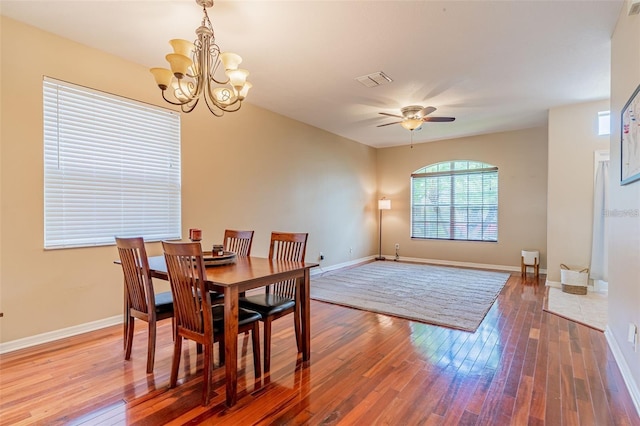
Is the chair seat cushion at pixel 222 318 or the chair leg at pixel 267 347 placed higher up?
the chair seat cushion at pixel 222 318

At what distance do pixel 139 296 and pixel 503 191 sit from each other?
659 centimetres

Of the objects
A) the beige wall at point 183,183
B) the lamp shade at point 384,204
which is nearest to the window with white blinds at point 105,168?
the beige wall at point 183,183

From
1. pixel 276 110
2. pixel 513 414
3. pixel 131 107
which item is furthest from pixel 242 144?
pixel 513 414

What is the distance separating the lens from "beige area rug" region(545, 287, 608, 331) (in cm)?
342

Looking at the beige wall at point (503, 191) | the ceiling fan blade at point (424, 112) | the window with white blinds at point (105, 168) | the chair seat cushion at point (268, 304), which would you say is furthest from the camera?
the beige wall at point (503, 191)

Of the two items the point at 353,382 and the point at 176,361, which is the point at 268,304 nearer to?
the point at 176,361

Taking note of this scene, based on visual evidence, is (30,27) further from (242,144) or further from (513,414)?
(513,414)

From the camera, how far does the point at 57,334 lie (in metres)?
2.91

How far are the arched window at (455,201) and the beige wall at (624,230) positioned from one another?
3879 millimetres

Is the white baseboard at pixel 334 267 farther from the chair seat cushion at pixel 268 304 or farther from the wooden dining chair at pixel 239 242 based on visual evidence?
the chair seat cushion at pixel 268 304

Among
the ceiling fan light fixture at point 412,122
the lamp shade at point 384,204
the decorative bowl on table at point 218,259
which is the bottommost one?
the decorative bowl on table at point 218,259

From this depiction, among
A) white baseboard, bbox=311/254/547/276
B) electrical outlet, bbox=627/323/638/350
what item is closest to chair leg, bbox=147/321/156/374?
electrical outlet, bbox=627/323/638/350

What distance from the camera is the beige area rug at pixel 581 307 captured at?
3418 millimetres

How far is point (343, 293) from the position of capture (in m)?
4.59
